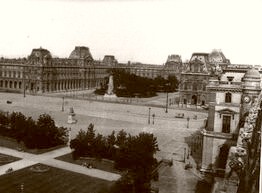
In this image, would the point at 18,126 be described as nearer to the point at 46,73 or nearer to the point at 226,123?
the point at 226,123

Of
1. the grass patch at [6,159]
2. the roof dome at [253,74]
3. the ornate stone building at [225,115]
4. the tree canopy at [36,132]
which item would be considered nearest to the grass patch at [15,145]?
the tree canopy at [36,132]

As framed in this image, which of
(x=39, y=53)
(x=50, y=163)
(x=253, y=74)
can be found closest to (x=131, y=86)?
(x=39, y=53)

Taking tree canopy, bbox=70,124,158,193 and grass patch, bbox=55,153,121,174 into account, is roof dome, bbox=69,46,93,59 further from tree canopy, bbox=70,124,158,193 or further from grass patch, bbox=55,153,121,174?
grass patch, bbox=55,153,121,174

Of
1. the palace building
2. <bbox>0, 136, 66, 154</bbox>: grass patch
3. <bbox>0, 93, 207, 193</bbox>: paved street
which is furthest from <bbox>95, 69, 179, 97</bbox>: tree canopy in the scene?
<bbox>0, 136, 66, 154</bbox>: grass patch

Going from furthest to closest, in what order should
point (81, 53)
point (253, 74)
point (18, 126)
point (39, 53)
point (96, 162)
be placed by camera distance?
point (81, 53) < point (39, 53) < point (18, 126) < point (96, 162) < point (253, 74)

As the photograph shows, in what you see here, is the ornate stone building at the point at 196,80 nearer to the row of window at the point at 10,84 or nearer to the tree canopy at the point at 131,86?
the tree canopy at the point at 131,86
